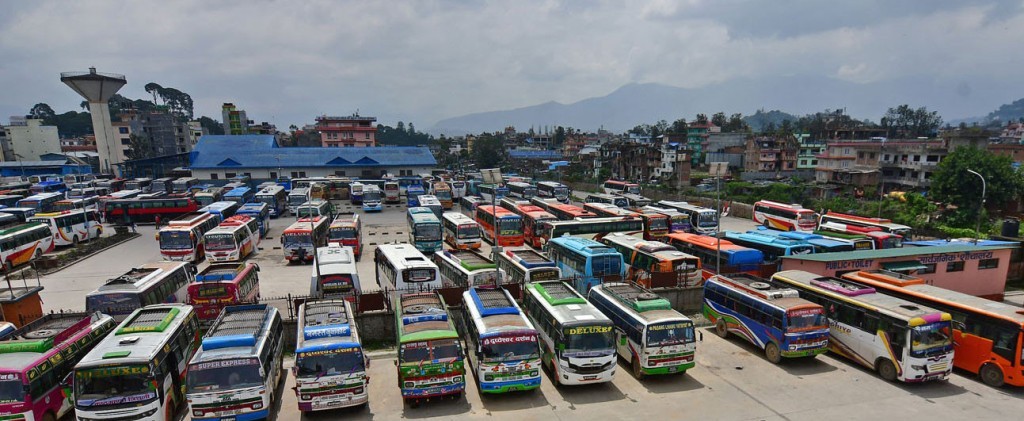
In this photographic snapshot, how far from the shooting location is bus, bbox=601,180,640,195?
61278mm

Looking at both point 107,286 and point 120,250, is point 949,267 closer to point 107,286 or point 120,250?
point 107,286

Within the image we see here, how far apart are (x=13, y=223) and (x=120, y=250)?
967cm

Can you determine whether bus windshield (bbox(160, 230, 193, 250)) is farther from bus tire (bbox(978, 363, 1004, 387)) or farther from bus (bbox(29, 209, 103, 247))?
bus tire (bbox(978, 363, 1004, 387))

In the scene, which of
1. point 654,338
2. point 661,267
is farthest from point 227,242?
point 654,338

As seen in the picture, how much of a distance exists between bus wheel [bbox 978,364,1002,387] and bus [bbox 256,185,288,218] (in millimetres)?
47277

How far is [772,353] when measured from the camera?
617 inches

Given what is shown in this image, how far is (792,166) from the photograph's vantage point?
83.3 metres

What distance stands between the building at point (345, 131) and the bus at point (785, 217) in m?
81.2

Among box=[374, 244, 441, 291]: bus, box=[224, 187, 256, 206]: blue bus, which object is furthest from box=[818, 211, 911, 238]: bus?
box=[224, 187, 256, 206]: blue bus

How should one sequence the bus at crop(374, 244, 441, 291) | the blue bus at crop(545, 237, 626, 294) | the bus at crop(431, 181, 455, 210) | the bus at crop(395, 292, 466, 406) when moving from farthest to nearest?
the bus at crop(431, 181, 455, 210) < the blue bus at crop(545, 237, 626, 294) < the bus at crop(374, 244, 441, 291) < the bus at crop(395, 292, 466, 406)

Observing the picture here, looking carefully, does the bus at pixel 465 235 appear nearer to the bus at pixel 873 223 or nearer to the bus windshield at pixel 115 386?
the bus windshield at pixel 115 386

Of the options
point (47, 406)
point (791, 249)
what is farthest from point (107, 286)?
point (791, 249)

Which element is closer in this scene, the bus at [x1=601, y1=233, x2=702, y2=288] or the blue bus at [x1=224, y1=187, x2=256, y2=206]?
the bus at [x1=601, y1=233, x2=702, y2=288]

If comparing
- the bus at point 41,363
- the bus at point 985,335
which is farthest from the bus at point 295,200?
the bus at point 985,335
